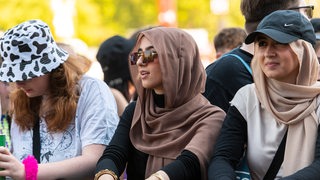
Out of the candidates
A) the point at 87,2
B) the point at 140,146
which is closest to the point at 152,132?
the point at 140,146

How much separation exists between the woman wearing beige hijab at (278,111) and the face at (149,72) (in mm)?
464

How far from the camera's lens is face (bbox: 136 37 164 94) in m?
4.16

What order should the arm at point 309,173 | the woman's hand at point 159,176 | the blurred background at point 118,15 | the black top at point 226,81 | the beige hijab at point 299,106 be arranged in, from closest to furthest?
1. the arm at point 309,173
2. the beige hijab at point 299,106
3. the woman's hand at point 159,176
4. the black top at point 226,81
5. the blurred background at point 118,15

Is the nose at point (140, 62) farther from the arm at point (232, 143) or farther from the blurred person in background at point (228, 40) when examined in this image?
the blurred person in background at point (228, 40)

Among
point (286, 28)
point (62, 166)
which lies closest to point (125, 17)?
point (62, 166)

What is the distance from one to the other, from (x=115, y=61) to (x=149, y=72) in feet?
9.30

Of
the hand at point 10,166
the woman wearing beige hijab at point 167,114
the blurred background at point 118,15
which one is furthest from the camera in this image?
the blurred background at point 118,15

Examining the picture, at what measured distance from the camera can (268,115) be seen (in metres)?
3.82

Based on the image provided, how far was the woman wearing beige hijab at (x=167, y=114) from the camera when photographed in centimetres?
409

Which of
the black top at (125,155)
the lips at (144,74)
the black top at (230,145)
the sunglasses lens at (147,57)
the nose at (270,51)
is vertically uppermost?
the nose at (270,51)

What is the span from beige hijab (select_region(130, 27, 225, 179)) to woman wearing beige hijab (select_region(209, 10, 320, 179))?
0.18 m

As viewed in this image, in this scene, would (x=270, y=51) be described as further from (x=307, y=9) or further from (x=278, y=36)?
(x=307, y=9)

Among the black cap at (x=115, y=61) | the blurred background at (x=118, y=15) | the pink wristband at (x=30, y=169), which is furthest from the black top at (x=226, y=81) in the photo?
the blurred background at (x=118, y=15)

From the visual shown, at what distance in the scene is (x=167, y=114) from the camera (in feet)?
13.6
